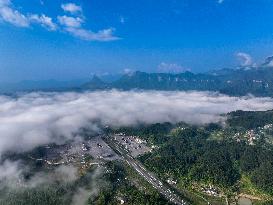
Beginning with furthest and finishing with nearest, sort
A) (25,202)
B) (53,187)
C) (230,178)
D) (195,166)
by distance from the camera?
(195,166), (230,178), (53,187), (25,202)

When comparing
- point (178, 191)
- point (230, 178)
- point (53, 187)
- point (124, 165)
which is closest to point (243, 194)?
point (230, 178)

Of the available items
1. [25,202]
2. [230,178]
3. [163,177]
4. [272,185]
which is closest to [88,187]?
[25,202]

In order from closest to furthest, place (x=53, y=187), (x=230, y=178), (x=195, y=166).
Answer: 1. (x=53, y=187)
2. (x=230, y=178)
3. (x=195, y=166)

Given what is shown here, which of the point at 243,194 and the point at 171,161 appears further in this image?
the point at 171,161

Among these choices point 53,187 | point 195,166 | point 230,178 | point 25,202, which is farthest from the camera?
point 195,166

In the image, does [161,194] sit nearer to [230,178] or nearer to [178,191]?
[178,191]

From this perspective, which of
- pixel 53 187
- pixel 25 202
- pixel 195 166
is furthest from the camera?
pixel 195 166

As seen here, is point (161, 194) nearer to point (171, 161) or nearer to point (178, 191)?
point (178, 191)

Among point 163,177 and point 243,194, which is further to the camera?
point 163,177
